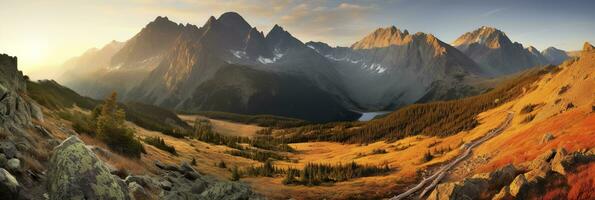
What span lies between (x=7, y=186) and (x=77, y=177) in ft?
8.91

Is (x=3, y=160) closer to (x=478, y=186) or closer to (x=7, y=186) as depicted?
(x=7, y=186)

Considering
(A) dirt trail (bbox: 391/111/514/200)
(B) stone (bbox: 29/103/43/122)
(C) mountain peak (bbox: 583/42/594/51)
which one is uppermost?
(C) mountain peak (bbox: 583/42/594/51)

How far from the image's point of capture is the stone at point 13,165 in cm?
2117

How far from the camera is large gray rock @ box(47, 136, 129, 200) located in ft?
64.1

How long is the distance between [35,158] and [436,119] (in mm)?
164903

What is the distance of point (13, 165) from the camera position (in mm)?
21312

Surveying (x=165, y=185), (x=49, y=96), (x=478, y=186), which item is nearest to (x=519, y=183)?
(x=478, y=186)

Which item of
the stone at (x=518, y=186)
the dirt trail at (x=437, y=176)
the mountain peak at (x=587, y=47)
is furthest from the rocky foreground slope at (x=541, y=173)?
the mountain peak at (x=587, y=47)

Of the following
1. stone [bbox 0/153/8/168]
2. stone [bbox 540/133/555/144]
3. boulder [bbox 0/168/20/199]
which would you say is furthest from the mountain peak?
boulder [bbox 0/168/20/199]

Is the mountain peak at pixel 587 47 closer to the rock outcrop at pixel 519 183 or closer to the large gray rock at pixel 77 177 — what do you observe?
the rock outcrop at pixel 519 183

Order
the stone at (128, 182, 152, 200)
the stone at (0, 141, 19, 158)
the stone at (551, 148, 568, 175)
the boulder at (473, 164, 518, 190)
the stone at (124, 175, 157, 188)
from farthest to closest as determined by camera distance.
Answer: the boulder at (473, 164, 518, 190) → the stone at (124, 175, 157, 188) → the stone at (551, 148, 568, 175) → the stone at (128, 182, 152, 200) → the stone at (0, 141, 19, 158)

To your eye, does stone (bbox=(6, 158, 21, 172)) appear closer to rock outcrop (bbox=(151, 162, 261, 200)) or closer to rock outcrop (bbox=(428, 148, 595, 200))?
rock outcrop (bbox=(151, 162, 261, 200))

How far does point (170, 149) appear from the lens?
65.4 metres

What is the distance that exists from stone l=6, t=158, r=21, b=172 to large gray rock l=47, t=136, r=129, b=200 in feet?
6.86
